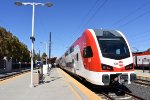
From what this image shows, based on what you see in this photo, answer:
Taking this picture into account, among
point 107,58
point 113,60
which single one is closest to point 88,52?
point 107,58

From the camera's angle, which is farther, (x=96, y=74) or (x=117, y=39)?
(x=117, y=39)

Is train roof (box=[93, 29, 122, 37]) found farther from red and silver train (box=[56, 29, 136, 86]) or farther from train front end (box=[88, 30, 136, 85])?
train front end (box=[88, 30, 136, 85])

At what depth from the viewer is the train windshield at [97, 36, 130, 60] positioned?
642 inches

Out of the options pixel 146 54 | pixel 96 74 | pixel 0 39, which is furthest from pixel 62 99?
pixel 146 54

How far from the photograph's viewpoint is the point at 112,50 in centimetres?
1658

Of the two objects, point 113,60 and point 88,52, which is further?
point 88,52

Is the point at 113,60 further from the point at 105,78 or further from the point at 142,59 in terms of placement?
the point at 142,59

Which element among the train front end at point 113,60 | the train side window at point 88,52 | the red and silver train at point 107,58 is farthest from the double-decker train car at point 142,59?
the train side window at point 88,52

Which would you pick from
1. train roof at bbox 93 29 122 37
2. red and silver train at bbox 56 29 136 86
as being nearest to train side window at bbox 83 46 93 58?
red and silver train at bbox 56 29 136 86

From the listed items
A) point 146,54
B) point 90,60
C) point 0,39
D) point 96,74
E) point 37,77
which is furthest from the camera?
point 146,54

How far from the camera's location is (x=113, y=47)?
1677 cm

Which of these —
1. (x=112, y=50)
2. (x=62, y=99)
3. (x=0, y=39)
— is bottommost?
(x=62, y=99)

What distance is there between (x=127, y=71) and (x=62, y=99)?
5.07 metres

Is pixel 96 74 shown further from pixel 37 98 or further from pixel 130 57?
pixel 37 98
